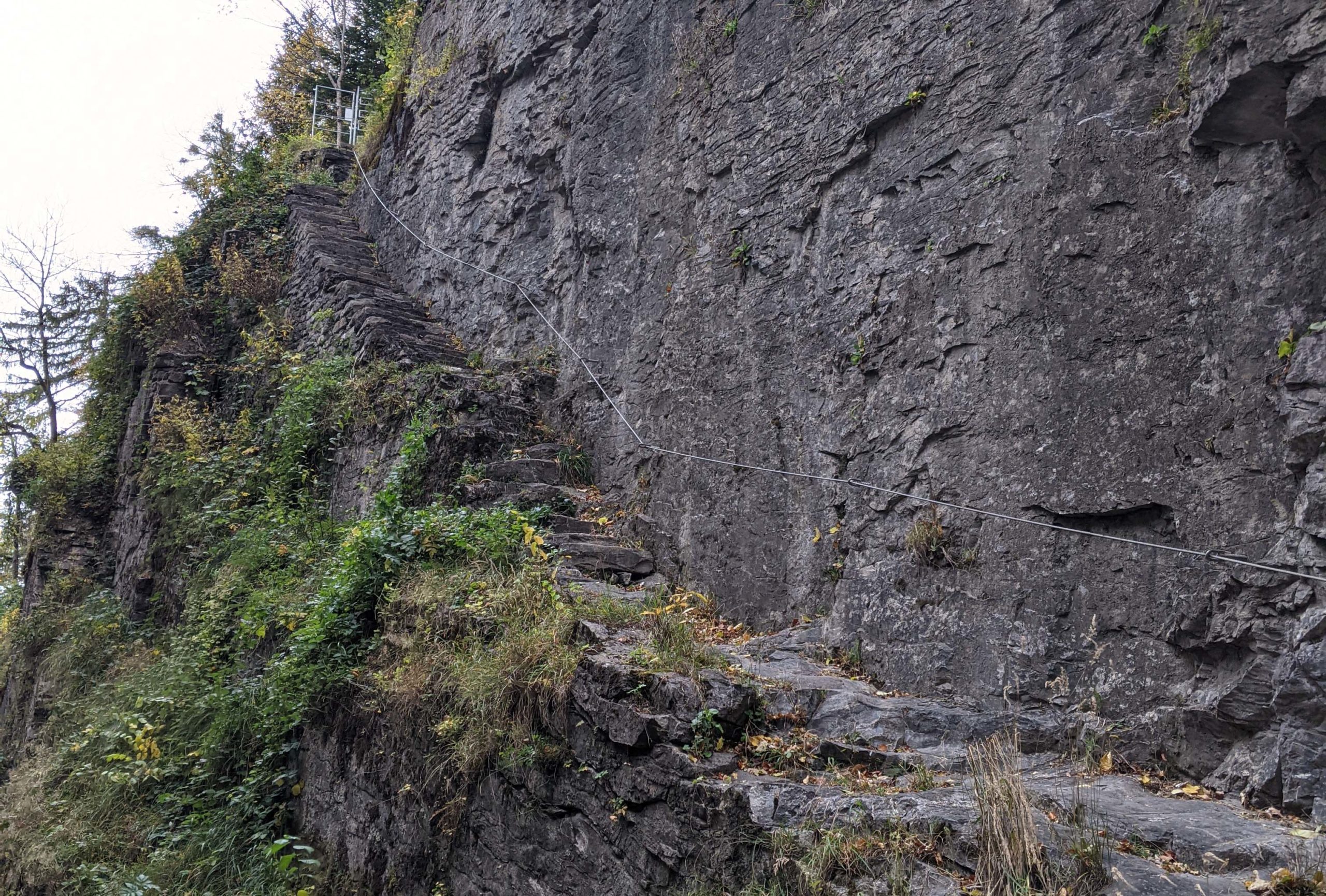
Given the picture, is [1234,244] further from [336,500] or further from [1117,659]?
[336,500]

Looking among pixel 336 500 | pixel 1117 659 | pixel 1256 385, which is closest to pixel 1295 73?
pixel 1256 385

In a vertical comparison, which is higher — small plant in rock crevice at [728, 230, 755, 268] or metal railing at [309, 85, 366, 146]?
metal railing at [309, 85, 366, 146]

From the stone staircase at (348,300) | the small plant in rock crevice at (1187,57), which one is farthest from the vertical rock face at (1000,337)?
the stone staircase at (348,300)

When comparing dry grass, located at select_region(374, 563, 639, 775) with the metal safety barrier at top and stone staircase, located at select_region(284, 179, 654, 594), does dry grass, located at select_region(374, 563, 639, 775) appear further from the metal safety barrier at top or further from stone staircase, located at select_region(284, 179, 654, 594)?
the metal safety barrier at top

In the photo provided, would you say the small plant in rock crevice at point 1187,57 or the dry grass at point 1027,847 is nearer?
the dry grass at point 1027,847

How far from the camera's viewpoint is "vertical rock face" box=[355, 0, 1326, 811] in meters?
3.35

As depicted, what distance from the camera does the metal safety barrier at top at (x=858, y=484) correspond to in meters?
3.37

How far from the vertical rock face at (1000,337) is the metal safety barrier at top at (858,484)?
0.04m

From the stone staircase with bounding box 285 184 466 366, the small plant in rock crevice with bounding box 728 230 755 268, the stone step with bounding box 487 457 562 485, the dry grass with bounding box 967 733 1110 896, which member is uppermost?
the stone staircase with bounding box 285 184 466 366

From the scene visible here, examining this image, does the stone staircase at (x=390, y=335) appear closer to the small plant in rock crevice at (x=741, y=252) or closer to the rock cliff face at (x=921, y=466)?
the rock cliff face at (x=921, y=466)

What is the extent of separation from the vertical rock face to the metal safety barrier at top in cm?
4

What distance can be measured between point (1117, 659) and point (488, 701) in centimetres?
300

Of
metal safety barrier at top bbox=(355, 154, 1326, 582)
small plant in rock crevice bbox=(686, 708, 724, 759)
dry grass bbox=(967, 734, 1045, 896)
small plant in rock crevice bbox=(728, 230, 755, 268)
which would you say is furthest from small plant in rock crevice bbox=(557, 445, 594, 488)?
dry grass bbox=(967, 734, 1045, 896)

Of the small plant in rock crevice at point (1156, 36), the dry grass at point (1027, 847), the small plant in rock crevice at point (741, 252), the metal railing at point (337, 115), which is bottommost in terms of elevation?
the dry grass at point (1027, 847)
